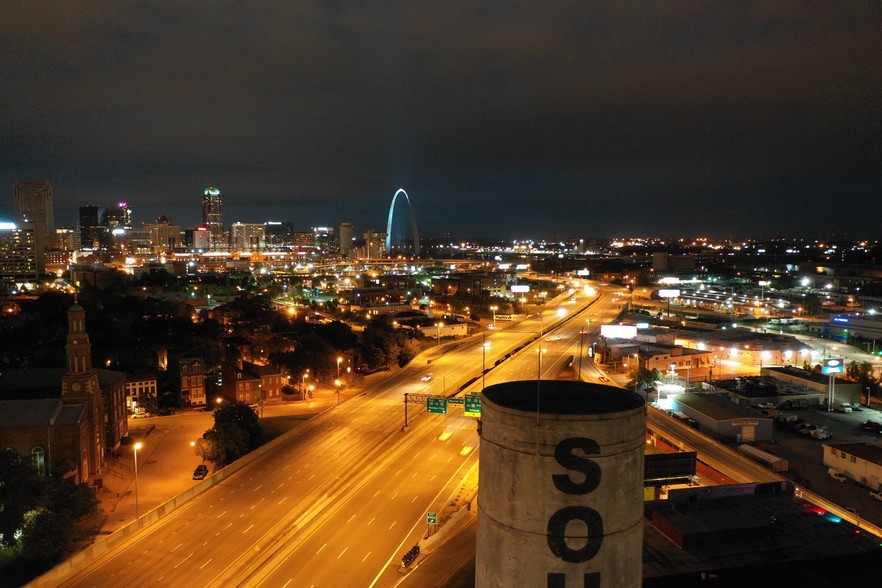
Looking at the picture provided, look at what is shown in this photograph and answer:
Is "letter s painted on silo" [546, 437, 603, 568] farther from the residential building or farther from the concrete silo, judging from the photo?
the residential building

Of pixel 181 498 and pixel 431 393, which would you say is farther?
pixel 431 393

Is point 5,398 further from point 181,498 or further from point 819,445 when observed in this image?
point 819,445

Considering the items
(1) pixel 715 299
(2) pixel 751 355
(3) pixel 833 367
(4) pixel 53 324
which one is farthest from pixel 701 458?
(1) pixel 715 299

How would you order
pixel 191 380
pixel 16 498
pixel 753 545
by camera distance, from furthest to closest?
pixel 191 380 → pixel 16 498 → pixel 753 545

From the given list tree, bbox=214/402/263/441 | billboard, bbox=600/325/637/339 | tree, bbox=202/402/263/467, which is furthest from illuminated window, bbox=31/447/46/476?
billboard, bbox=600/325/637/339

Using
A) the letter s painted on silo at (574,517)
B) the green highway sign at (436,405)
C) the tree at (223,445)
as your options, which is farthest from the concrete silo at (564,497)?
the tree at (223,445)

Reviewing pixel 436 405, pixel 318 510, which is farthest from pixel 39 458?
pixel 436 405

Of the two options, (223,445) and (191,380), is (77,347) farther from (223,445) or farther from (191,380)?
(191,380)
